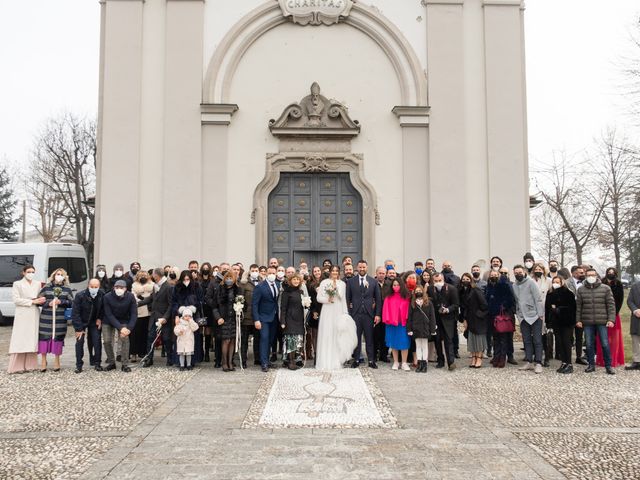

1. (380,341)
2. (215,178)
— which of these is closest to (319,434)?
(380,341)

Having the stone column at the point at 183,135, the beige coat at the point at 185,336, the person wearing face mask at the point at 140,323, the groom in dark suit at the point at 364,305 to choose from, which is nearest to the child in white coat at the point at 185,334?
the beige coat at the point at 185,336

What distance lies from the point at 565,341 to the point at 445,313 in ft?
7.16

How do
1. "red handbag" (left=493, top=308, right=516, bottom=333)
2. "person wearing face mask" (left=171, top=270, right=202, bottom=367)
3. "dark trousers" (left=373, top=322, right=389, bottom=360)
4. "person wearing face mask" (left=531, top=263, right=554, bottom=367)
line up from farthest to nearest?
"person wearing face mask" (left=531, top=263, right=554, bottom=367) < "dark trousers" (left=373, top=322, right=389, bottom=360) < "red handbag" (left=493, top=308, right=516, bottom=333) < "person wearing face mask" (left=171, top=270, right=202, bottom=367)

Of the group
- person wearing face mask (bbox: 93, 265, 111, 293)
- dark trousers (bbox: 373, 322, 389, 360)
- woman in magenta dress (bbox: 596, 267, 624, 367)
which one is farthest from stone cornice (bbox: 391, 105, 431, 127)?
person wearing face mask (bbox: 93, 265, 111, 293)

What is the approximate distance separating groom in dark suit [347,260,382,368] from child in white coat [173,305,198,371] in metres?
2.80

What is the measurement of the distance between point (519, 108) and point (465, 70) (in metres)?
1.72

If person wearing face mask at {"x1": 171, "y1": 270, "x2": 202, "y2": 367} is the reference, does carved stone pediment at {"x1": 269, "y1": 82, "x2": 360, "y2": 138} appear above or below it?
above

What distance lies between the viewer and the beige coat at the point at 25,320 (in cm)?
991

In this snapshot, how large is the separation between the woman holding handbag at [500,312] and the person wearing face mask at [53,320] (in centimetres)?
768

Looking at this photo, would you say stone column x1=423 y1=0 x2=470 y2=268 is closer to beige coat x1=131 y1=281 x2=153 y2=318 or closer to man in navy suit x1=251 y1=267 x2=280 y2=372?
man in navy suit x1=251 y1=267 x2=280 y2=372

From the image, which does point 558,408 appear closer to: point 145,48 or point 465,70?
point 465,70

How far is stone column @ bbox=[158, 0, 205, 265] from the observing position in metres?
14.3

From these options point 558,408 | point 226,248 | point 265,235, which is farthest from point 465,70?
point 558,408

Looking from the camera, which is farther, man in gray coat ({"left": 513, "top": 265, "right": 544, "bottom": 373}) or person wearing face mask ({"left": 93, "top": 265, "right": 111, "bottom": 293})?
person wearing face mask ({"left": 93, "top": 265, "right": 111, "bottom": 293})
